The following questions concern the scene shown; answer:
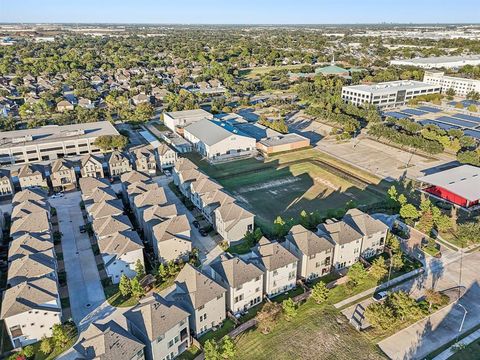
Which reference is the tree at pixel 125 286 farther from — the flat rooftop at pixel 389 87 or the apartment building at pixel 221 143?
the flat rooftop at pixel 389 87

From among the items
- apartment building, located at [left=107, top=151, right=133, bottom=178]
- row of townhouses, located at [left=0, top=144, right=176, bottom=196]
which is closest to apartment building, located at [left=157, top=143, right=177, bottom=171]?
row of townhouses, located at [left=0, top=144, right=176, bottom=196]

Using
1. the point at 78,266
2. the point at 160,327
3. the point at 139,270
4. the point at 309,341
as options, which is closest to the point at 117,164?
the point at 78,266

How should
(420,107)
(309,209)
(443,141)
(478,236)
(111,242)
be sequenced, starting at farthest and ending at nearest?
(420,107)
(443,141)
(309,209)
(478,236)
(111,242)

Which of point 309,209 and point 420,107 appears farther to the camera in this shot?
point 420,107

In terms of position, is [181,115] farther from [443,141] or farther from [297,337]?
[297,337]

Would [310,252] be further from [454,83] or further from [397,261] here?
[454,83]

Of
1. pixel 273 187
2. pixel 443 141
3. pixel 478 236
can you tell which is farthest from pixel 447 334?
pixel 443 141

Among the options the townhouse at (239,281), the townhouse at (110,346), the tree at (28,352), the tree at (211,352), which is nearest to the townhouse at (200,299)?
the townhouse at (239,281)
